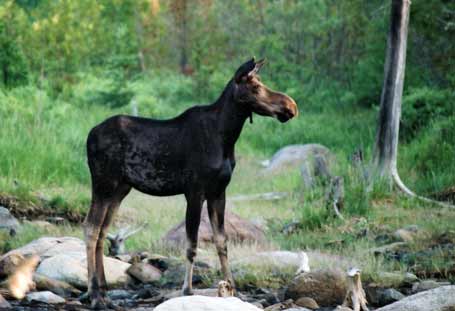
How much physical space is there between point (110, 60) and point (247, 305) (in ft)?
67.4

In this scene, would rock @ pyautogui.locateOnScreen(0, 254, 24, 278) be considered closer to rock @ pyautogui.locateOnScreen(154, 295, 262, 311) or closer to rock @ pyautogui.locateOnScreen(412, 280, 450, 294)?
rock @ pyautogui.locateOnScreen(154, 295, 262, 311)

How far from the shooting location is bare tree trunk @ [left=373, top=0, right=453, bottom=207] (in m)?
13.8

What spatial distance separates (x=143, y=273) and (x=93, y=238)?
4.88 feet

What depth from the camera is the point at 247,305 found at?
557 cm

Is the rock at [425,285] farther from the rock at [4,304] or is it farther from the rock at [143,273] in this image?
the rock at [4,304]

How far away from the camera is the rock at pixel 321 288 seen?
7.70 meters

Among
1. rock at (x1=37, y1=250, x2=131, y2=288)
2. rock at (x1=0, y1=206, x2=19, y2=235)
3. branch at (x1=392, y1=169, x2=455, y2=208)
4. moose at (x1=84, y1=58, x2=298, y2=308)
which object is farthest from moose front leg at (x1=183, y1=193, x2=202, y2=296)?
branch at (x1=392, y1=169, x2=455, y2=208)

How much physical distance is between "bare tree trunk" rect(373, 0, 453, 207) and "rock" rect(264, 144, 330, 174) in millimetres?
3689

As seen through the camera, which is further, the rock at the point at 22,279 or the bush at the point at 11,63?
the bush at the point at 11,63

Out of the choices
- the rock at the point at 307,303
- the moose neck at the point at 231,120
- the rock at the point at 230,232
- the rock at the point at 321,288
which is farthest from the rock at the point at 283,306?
the rock at the point at 230,232

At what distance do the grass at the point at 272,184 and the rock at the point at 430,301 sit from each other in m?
2.08

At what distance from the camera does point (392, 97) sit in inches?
553

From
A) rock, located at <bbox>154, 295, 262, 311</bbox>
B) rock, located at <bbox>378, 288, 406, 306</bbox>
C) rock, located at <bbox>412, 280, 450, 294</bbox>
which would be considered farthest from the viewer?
rock, located at <bbox>412, 280, 450, 294</bbox>

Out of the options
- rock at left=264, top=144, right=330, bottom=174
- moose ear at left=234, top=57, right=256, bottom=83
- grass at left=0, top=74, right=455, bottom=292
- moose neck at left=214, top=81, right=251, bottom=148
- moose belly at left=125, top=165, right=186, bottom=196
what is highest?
moose ear at left=234, top=57, right=256, bottom=83
